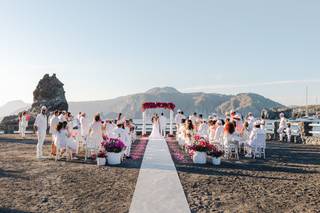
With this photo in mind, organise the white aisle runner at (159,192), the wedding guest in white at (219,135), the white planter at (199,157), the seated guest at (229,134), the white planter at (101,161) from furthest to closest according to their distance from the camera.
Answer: the wedding guest in white at (219,135) → the seated guest at (229,134) → the white planter at (199,157) → the white planter at (101,161) → the white aisle runner at (159,192)

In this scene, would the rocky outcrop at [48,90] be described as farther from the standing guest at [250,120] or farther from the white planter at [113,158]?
the white planter at [113,158]

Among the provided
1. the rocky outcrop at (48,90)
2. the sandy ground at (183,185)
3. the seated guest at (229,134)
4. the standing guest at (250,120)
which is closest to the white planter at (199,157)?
the sandy ground at (183,185)

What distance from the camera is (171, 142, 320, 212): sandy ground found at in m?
9.28

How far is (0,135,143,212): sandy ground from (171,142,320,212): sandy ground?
5.77 ft

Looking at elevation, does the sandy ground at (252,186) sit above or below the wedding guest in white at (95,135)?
below

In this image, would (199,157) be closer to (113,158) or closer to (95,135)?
(113,158)

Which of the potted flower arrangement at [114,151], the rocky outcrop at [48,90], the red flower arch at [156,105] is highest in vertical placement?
the rocky outcrop at [48,90]

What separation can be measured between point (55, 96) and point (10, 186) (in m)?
55.7

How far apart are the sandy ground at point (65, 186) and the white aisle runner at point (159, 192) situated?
0.25m

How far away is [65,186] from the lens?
11461mm

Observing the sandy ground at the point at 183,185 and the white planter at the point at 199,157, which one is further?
the white planter at the point at 199,157

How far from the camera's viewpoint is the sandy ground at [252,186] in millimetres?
9281

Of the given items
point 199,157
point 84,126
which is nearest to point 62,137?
point 84,126

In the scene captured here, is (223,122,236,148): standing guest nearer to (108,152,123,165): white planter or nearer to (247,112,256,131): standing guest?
(108,152,123,165): white planter
